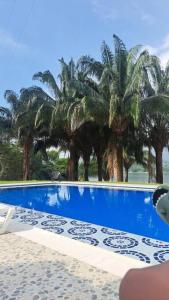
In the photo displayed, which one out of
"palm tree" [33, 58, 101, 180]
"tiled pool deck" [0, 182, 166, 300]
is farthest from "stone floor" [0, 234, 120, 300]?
"palm tree" [33, 58, 101, 180]

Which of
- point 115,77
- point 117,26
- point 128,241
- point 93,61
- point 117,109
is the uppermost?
point 117,26

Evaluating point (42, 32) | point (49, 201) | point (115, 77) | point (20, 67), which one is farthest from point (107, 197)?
point (20, 67)

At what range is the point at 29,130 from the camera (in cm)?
1967

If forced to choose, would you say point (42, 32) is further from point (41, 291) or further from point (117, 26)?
point (41, 291)

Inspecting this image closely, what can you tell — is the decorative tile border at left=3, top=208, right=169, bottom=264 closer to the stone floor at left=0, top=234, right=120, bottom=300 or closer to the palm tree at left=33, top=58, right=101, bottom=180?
the stone floor at left=0, top=234, right=120, bottom=300

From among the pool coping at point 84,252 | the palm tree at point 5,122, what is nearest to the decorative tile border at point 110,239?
the pool coping at point 84,252

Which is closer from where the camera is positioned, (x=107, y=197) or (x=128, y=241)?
(x=128, y=241)

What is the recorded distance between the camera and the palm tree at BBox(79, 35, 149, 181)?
1479 centimetres

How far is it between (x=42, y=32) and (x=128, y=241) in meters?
13.0

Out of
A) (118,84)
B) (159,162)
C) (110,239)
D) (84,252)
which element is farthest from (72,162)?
(84,252)

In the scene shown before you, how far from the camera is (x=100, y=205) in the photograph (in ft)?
36.0

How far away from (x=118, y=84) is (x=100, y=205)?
7.28 meters

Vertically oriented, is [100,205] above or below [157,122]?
below

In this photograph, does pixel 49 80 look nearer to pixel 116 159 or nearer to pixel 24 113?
pixel 24 113
